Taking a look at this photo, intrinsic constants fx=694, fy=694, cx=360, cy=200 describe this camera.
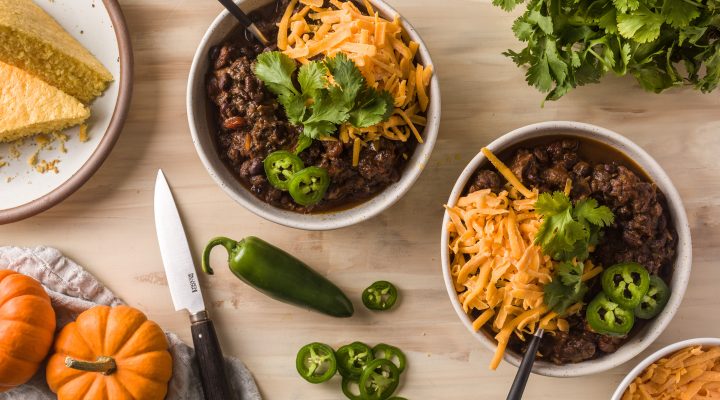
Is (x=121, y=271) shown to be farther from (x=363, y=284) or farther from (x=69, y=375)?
(x=363, y=284)

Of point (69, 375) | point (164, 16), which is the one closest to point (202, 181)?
point (164, 16)

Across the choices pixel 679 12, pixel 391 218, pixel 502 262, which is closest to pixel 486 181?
pixel 502 262

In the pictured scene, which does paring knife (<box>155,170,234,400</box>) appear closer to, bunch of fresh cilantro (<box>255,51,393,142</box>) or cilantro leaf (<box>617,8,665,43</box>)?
bunch of fresh cilantro (<box>255,51,393,142</box>)

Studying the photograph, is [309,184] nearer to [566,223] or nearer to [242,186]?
[242,186]

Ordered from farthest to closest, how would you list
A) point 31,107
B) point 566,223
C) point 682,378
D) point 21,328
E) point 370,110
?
point 31,107
point 21,328
point 682,378
point 370,110
point 566,223

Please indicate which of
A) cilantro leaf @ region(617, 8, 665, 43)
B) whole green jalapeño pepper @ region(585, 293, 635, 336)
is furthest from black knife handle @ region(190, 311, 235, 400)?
cilantro leaf @ region(617, 8, 665, 43)

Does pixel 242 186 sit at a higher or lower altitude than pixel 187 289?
higher
